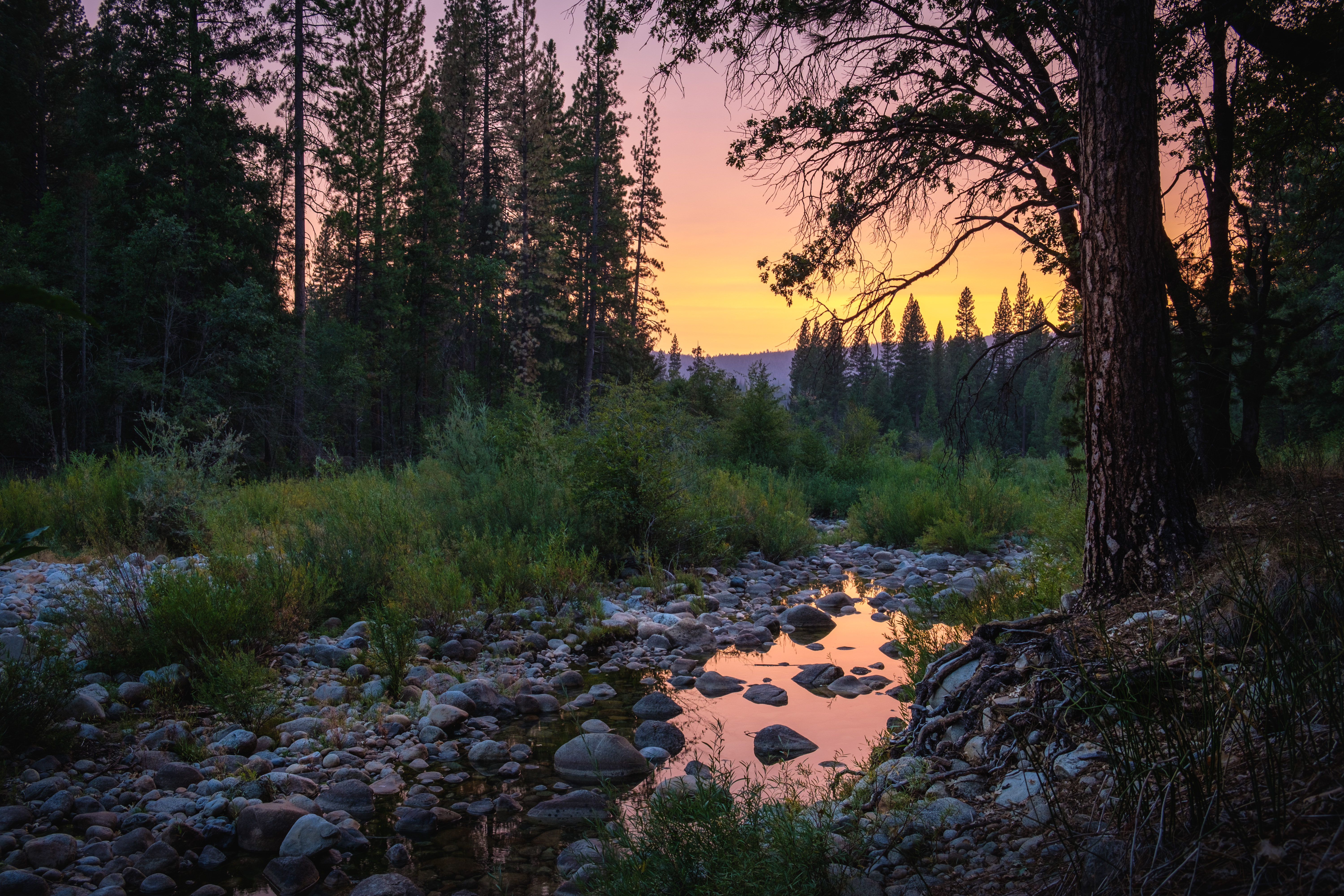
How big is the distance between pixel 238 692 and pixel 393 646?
1098 millimetres

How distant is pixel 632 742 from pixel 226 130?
2174cm

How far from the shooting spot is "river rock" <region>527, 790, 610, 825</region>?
369 cm

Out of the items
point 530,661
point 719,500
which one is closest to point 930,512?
point 719,500

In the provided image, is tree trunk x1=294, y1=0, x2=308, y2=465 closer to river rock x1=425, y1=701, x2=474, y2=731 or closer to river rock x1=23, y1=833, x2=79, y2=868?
river rock x1=425, y1=701, x2=474, y2=731

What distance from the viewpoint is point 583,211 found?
28047 mm

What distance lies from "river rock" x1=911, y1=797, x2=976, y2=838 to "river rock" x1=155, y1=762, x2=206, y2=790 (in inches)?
151

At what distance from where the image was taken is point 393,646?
543cm

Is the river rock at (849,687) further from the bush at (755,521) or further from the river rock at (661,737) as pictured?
the bush at (755,521)

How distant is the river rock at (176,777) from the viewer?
12.4 feet

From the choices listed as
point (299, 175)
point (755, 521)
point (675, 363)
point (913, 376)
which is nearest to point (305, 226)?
point (299, 175)

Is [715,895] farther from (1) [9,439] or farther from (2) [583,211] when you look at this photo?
(2) [583,211]

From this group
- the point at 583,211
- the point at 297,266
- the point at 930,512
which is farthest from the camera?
the point at 583,211

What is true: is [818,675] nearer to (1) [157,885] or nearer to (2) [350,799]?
(2) [350,799]

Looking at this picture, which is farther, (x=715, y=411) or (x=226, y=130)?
(x=715, y=411)
